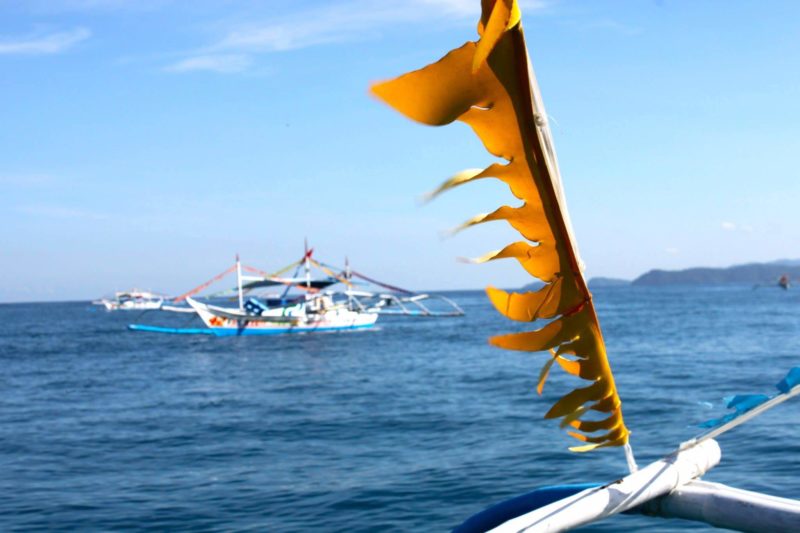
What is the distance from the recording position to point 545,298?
9.67 ft

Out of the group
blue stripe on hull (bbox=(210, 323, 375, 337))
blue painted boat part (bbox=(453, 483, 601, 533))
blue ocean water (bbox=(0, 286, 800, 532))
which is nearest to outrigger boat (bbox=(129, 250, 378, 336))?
blue stripe on hull (bbox=(210, 323, 375, 337))

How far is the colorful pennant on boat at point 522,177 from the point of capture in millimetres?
2328

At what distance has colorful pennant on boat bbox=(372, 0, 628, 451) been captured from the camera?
2.33 m

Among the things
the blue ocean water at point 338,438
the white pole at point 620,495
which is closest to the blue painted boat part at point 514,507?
the white pole at point 620,495

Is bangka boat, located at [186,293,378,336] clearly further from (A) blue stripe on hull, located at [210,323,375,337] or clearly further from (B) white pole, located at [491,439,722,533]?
(B) white pole, located at [491,439,722,533]

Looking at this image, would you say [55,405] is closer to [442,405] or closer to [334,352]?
[442,405]

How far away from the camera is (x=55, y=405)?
85.4 feet

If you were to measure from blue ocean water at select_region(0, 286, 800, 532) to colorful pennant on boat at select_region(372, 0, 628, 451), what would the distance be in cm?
744

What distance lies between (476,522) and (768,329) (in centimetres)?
4922

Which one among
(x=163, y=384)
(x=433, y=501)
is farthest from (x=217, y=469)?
(x=163, y=384)

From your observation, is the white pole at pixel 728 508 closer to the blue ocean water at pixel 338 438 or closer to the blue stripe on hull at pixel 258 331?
the blue ocean water at pixel 338 438

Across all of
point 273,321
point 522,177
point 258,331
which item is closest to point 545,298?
point 522,177

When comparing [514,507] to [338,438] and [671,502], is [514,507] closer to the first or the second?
[671,502]

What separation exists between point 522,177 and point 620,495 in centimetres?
165
